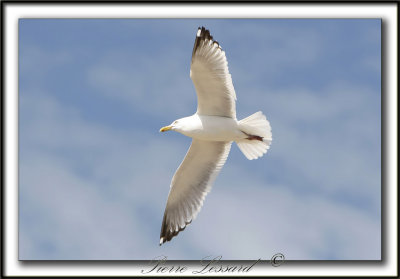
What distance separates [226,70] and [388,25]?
162 centimetres

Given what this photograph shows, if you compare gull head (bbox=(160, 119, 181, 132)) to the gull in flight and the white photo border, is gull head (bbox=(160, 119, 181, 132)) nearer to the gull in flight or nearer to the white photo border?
Result: the gull in flight

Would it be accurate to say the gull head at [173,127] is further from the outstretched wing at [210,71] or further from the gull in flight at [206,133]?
the outstretched wing at [210,71]

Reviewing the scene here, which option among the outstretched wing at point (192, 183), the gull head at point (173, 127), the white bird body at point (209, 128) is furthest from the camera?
the outstretched wing at point (192, 183)

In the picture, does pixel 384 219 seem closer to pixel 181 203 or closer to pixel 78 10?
pixel 181 203

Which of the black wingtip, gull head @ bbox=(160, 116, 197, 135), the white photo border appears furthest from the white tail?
the white photo border

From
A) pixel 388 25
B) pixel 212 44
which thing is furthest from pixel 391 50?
pixel 212 44

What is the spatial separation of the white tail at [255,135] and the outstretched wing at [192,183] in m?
0.29

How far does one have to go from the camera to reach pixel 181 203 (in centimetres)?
713

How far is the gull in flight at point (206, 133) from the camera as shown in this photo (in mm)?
6152

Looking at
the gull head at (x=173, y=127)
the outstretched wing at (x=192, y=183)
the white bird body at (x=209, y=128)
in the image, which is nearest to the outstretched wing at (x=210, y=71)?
the white bird body at (x=209, y=128)

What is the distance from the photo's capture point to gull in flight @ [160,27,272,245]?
6152 millimetres

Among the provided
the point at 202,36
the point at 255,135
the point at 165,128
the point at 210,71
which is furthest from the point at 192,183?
the point at 202,36

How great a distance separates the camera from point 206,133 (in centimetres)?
645

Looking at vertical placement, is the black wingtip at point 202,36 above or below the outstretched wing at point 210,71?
above
